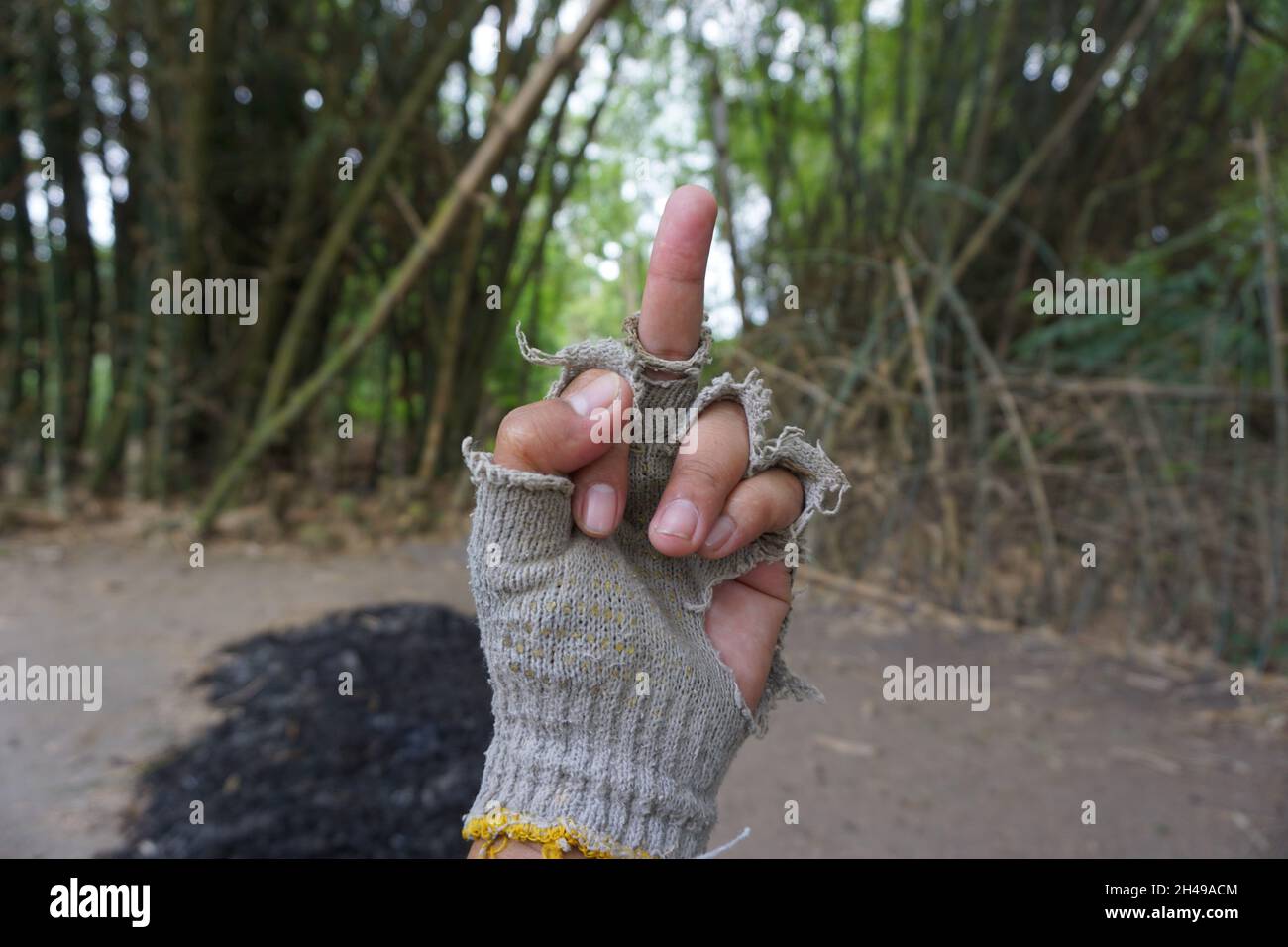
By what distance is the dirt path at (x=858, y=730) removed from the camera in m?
1.70

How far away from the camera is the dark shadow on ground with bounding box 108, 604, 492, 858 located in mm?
1612

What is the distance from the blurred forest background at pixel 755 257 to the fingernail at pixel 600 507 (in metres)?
1.78

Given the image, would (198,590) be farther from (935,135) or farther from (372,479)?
(935,135)

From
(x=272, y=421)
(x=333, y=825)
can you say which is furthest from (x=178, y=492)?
(x=333, y=825)

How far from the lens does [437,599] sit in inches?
109

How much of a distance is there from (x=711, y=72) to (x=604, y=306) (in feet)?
7.52

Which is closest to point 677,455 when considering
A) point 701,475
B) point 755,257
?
point 701,475

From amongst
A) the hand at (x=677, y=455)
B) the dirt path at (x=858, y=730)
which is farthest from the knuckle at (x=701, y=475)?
the dirt path at (x=858, y=730)

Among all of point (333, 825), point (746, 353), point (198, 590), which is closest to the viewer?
point (333, 825)

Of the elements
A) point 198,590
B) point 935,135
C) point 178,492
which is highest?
point 935,135

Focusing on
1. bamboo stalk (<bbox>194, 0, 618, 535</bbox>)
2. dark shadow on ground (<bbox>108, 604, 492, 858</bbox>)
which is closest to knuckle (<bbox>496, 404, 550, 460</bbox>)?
dark shadow on ground (<bbox>108, 604, 492, 858</bbox>)

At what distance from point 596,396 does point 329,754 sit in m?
1.58

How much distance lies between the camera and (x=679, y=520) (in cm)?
57

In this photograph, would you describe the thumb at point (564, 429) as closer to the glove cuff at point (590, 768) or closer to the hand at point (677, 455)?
the hand at point (677, 455)
